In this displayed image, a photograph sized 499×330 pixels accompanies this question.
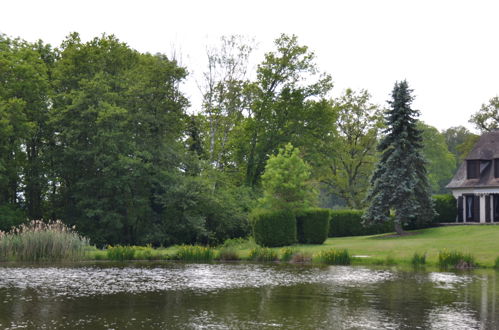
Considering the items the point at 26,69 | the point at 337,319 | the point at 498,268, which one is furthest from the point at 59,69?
the point at 337,319

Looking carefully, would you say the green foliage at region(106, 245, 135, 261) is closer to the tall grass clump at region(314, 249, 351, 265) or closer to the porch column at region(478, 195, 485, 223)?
the tall grass clump at region(314, 249, 351, 265)

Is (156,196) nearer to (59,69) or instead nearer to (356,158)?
(59,69)

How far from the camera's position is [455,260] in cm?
2870

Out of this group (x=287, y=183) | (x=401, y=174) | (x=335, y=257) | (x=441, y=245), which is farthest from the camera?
(x=401, y=174)

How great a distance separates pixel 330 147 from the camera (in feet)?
190

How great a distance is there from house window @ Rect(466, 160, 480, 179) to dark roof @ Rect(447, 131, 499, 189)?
37cm

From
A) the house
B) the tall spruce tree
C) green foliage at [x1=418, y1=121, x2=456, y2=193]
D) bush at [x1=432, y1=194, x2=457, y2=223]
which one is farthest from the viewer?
green foliage at [x1=418, y1=121, x2=456, y2=193]

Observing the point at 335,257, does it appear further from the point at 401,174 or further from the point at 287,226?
the point at 401,174

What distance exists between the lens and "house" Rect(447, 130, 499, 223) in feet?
159

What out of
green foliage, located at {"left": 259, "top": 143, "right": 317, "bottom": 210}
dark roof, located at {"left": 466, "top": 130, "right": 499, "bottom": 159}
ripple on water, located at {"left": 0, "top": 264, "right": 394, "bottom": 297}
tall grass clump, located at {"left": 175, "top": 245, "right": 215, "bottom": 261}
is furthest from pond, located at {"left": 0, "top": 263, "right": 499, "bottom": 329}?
dark roof, located at {"left": 466, "top": 130, "right": 499, "bottom": 159}

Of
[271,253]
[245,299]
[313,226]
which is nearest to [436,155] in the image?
[313,226]

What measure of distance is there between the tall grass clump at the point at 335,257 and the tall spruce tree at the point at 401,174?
43.6ft

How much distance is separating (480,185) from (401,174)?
9.98 m

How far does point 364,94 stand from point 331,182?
10260 millimetres
